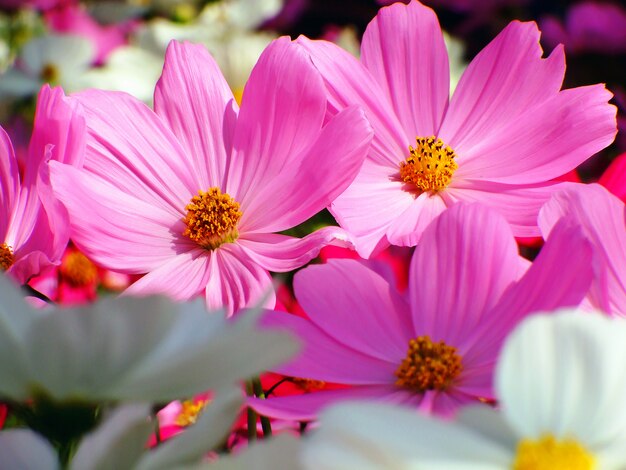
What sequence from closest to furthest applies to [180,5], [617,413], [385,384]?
[617,413], [385,384], [180,5]

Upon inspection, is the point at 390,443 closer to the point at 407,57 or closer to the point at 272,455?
the point at 272,455

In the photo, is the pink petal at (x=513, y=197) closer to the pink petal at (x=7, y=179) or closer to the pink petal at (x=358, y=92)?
the pink petal at (x=358, y=92)

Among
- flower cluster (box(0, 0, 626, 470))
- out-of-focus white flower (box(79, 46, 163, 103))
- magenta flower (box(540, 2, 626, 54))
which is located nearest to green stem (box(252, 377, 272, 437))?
flower cluster (box(0, 0, 626, 470))

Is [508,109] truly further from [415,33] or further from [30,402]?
[30,402]

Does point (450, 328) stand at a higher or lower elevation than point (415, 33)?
lower

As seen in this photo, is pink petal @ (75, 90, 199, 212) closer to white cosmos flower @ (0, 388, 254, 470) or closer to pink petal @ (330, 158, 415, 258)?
pink petal @ (330, 158, 415, 258)

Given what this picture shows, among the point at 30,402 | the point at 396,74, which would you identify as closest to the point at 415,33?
the point at 396,74
